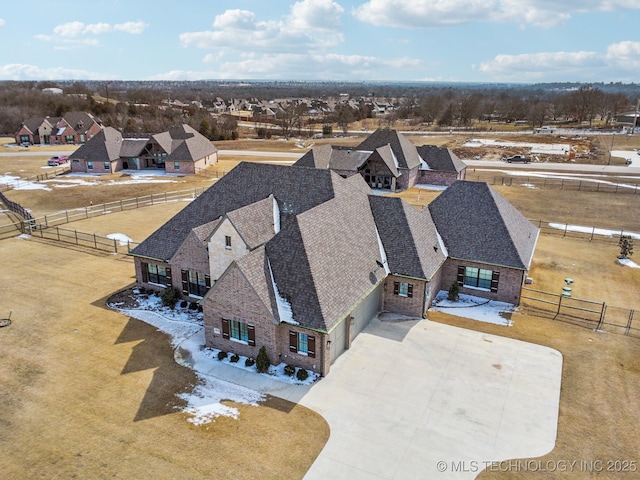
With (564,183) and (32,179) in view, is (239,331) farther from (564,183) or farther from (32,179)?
(564,183)

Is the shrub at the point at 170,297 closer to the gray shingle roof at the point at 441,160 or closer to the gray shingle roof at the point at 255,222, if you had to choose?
the gray shingle roof at the point at 255,222

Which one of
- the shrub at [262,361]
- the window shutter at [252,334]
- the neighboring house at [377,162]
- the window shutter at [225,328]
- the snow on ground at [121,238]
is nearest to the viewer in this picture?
the shrub at [262,361]

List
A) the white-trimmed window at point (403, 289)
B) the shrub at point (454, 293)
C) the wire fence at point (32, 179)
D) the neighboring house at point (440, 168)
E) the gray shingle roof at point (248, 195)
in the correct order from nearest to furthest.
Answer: the white-trimmed window at point (403, 289) → the gray shingle roof at point (248, 195) → the shrub at point (454, 293) → the wire fence at point (32, 179) → the neighboring house at point (440, 168)

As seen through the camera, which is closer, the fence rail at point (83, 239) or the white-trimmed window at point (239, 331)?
the white-trimmed window at point (239, 331)

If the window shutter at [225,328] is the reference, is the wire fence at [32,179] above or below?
above

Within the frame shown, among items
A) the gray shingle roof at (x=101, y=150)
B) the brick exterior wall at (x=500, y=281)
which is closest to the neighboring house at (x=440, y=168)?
the brick exterior wall at (x=500, y=281)

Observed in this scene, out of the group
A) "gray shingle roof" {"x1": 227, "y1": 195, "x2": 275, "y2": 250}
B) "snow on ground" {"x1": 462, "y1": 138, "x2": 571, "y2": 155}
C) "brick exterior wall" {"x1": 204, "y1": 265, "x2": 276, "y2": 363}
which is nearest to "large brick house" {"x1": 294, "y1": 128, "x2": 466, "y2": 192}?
"gray shingle roof" {"x1": 227, "y1": 195, "x2": 275, "y2": 250}

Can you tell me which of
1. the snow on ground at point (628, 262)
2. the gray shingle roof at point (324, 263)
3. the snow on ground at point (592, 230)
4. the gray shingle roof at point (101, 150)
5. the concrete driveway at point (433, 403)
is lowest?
the concrete driveway at point (433, 403)
